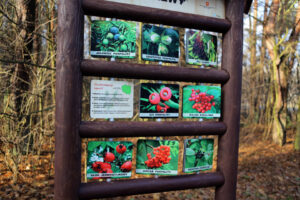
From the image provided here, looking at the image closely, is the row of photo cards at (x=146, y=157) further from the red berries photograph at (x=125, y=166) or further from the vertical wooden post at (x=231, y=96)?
the vertical wooden post at (x=231, y=96)

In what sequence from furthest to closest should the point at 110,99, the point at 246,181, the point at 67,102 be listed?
1. the point at 246,181
2. the point at 110,99
3. the point at 67,102

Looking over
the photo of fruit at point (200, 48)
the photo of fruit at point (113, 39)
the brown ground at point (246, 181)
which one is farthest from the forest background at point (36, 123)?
the photo of fruit at point (113, 39)

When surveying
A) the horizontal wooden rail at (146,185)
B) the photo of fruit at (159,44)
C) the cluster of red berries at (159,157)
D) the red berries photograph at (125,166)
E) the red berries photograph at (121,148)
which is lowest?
the horizontal wooden rail at (146,185)

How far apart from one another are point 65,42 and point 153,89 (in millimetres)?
912

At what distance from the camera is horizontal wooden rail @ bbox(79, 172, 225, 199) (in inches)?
80.0

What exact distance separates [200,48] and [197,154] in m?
1.14

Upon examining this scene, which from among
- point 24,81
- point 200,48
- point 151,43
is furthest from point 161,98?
point 24,81

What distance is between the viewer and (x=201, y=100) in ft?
7.95

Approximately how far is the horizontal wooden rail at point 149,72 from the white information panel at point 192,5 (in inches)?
23.5

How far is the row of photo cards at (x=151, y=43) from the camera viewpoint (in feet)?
Answer: 6.95

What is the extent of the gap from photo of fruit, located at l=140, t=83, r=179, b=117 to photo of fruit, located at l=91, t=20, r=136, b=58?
1.26 ft

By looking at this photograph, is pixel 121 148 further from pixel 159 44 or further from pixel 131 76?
pixel 159 44

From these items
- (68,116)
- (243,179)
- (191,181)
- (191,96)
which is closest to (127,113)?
(68,116)

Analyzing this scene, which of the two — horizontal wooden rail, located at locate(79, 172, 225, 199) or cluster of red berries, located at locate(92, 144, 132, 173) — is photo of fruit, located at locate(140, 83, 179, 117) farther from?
horizontal wooden rail, located at locate(79, 172, 225, 199)
